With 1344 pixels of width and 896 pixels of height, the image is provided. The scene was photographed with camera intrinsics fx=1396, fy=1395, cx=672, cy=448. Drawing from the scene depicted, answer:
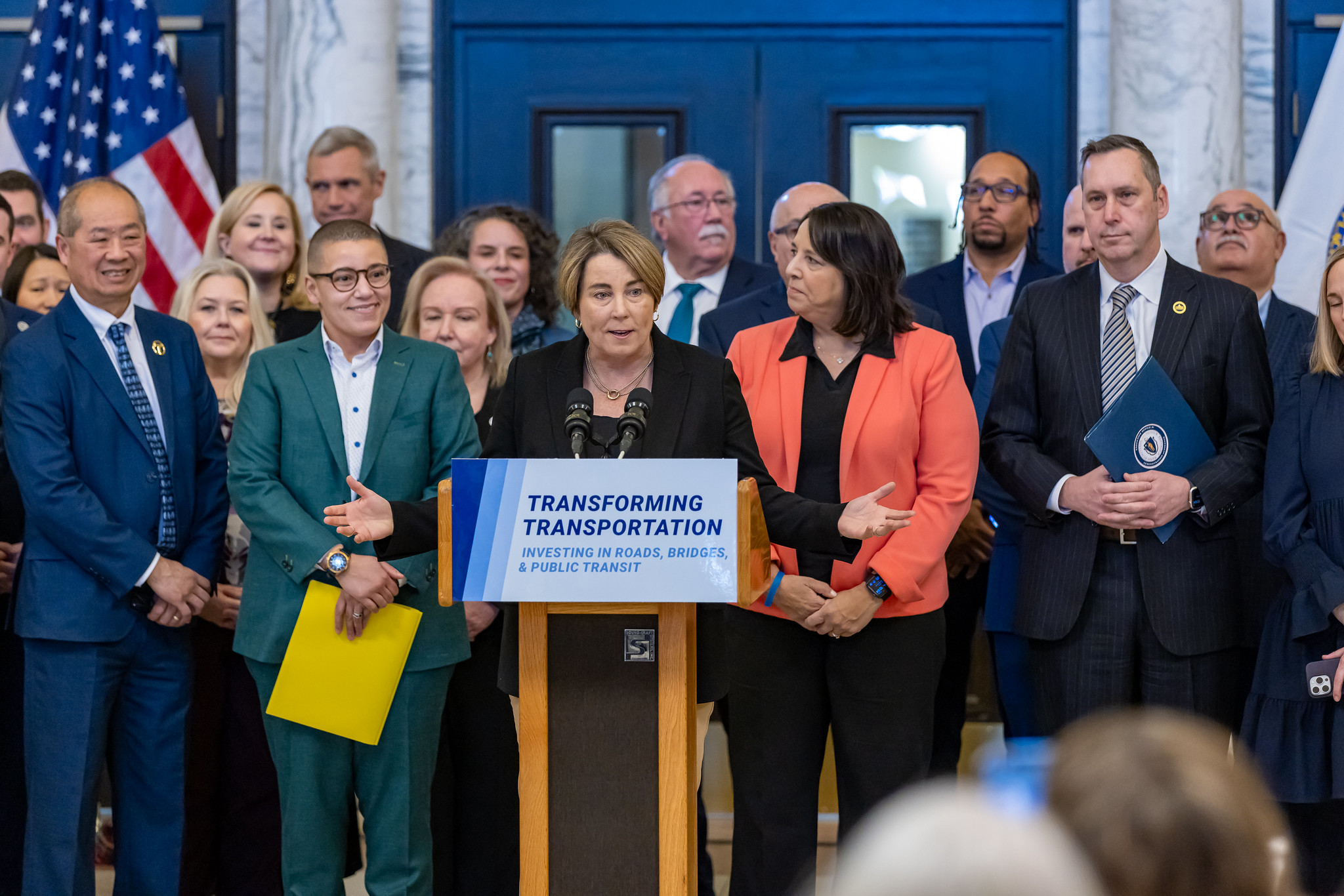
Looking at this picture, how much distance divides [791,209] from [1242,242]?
1374 millimetres

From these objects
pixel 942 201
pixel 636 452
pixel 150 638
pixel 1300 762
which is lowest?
pixel 1300 762

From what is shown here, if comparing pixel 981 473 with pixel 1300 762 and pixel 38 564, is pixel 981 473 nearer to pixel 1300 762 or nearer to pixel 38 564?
pixel 1300 762

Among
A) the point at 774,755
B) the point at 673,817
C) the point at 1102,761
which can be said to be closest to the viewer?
the point at 1102,761

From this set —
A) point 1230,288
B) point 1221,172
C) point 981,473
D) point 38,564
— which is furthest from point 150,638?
point 1221,172

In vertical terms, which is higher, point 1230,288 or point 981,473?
point 1230,288

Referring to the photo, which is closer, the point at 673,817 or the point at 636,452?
the point at 673,817

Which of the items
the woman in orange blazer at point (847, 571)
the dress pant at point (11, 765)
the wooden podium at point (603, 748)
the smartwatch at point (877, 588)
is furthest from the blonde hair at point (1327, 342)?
the dress pant at point (11, 765)

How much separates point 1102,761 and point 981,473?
10.3 feet

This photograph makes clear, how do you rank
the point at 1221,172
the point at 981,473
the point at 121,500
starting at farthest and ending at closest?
the point at 1221,172, the point at 981,473, the point at 121,500

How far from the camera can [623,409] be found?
2805mm

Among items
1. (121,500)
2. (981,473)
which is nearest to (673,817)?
(121,500)

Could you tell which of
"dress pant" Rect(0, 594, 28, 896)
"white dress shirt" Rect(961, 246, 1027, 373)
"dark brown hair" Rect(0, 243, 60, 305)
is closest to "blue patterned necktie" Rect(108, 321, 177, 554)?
"dress pant" Rect(0, 594, 28, 896)

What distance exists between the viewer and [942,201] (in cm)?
592

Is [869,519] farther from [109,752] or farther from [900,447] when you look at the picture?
[109,752]
